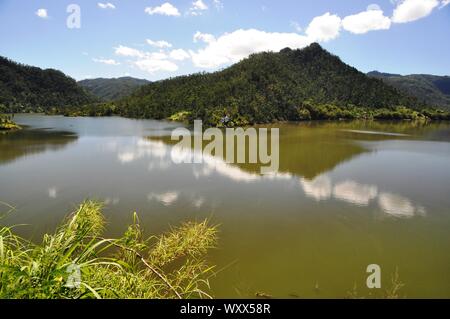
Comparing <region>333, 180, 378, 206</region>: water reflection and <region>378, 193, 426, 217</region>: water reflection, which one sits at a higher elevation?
<region>333, 180, 378, 206</region>: water reflection

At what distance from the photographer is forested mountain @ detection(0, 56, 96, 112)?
112 m

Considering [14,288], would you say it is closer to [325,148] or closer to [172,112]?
[325,148]

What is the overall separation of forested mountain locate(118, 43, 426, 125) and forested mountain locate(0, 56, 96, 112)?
4181 centimetres

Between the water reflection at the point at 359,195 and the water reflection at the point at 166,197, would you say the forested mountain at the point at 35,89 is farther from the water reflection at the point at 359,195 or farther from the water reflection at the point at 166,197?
the water reflection at the point at 359,195

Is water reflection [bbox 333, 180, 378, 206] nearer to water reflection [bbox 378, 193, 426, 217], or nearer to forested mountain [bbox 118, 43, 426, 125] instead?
water reflection [bbox 378, 193, 426, 217]

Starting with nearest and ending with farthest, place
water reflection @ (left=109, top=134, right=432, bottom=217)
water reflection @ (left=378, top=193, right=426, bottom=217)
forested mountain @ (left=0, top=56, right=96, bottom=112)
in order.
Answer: water reflection @ (left=378, top=193, right=426, bottom=217) → water reflection @ (left=109, top=134, right=432, bottom=217) → forested mountain @ (left=0, top=56, right=96, bottom=112)

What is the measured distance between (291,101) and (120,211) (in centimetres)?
6729

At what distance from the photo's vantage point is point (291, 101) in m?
73.4

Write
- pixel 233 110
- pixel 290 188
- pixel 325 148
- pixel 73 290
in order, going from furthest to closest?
pixel 233 110 → pixel 325 148 → pixel 290 188 → pixel 73 290

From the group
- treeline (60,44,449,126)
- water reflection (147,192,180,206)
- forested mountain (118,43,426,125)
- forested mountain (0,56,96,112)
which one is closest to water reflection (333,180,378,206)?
water reflection (147,192,180,206)

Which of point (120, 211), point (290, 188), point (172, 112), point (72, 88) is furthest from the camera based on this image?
point (72, 88)

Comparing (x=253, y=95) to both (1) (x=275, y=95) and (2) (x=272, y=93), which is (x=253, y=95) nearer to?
(2) (x=272, y=93)

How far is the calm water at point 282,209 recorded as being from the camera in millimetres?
6902
